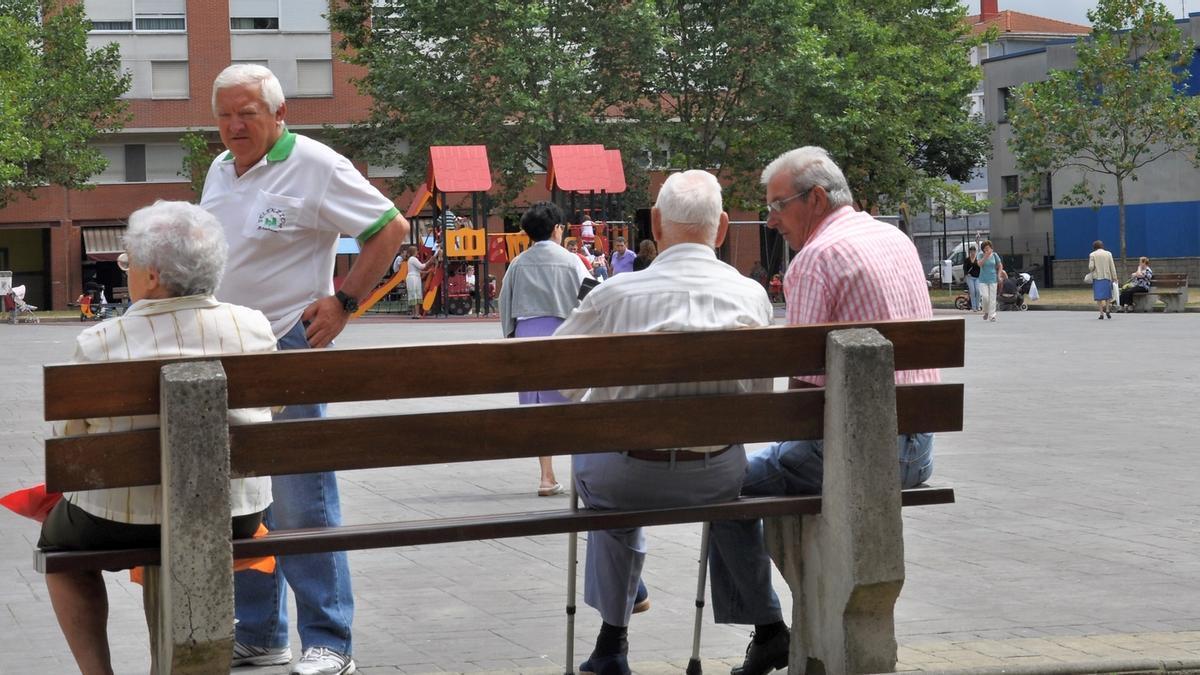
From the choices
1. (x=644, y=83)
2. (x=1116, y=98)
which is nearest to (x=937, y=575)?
(x=1116, y=98)

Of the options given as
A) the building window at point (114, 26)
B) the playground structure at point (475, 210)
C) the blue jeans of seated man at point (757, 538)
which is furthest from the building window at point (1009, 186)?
the blue jeans of seated man at point (757, 538)

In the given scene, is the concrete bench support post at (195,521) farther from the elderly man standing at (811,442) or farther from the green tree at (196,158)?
the green tree at (196,158)

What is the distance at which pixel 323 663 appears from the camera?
16.9 feet

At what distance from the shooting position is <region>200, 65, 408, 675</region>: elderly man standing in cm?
540

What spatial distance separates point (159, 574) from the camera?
4.46 metres

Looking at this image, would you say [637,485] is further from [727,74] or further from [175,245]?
[727,74]

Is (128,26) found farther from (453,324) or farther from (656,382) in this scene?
(656,382)

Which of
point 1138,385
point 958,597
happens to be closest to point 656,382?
point 958,597

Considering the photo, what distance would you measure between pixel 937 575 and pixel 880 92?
4730cm

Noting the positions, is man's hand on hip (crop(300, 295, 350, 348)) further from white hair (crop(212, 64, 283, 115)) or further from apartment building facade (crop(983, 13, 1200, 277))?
apartment building facade (crop(983, 13, 1200, 277))

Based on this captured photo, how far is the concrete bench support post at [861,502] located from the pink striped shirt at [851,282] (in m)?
0.56

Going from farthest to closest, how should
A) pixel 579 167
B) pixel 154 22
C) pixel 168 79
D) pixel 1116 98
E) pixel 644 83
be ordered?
pixel 168 79 → pixel 154 22 → pixel 644 83 → pixel 1116 98 → pixel 579 167

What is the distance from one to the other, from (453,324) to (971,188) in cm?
5577

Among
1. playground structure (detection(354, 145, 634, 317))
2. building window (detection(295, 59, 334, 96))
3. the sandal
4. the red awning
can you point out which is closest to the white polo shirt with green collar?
the sandal
